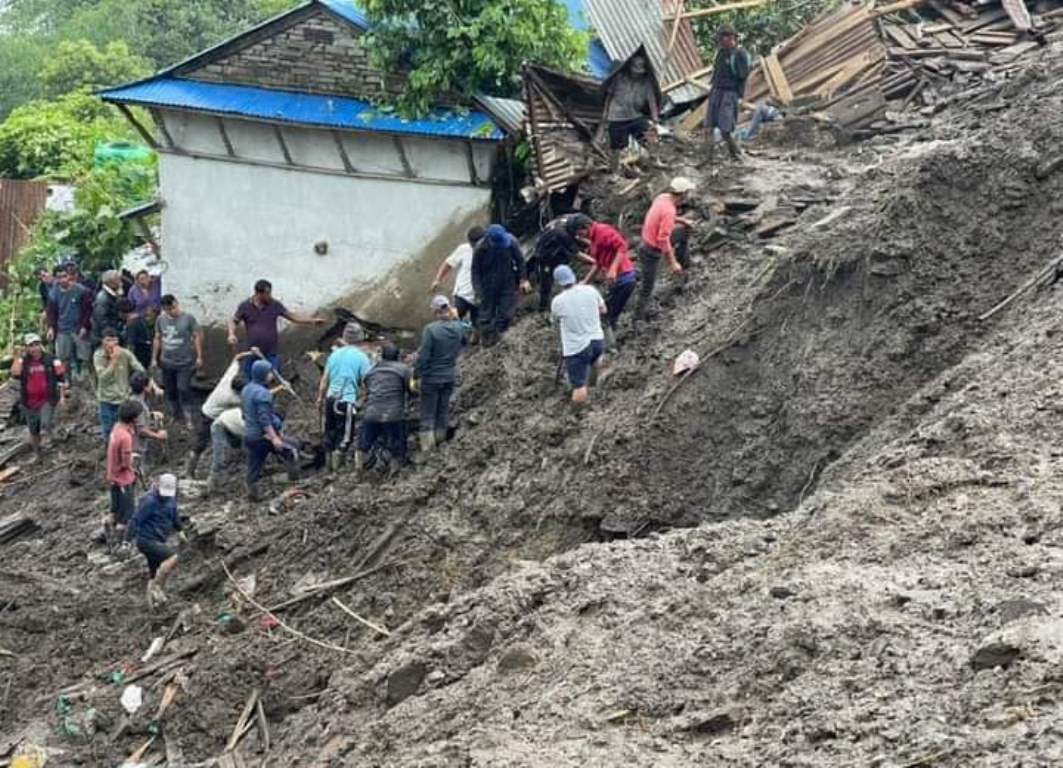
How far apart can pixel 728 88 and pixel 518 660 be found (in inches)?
404

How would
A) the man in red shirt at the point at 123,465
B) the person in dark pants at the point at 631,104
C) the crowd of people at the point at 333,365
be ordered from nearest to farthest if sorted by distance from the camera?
the crowd of people at the point at 333,365 → the man in red shirt at the point at 123,465 → the person in dark pants at the point at 631,104

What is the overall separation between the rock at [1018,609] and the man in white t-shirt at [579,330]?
22.0 ft

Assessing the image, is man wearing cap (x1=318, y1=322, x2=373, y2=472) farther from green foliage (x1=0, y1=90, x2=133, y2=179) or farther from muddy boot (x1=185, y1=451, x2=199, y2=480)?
green foliage (x1=0, y1=90, x2=133, y2=179)

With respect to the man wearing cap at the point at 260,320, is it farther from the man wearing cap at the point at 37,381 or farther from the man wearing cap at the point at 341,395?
the man wearing cap at the point at 37,381

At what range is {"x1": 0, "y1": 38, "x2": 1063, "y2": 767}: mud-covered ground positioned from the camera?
23.1 feet

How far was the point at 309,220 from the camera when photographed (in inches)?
745

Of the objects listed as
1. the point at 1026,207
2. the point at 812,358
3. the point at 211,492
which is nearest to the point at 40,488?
the point at 211,492

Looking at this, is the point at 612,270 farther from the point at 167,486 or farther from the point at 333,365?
the point at 167,486

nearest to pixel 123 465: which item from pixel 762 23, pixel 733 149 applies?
pixel 733 149

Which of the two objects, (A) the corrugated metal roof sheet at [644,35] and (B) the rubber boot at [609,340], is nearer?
(B) the rubber boot at [609,340]

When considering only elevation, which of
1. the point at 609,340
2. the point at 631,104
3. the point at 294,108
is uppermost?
the point at 294,108

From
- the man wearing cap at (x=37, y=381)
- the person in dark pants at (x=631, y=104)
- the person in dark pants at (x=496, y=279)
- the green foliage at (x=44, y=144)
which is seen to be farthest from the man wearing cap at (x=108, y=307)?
the green foliage at (x=44, y=144)

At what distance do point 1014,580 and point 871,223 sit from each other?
216 inches

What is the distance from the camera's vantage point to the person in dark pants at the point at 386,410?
13.7m
